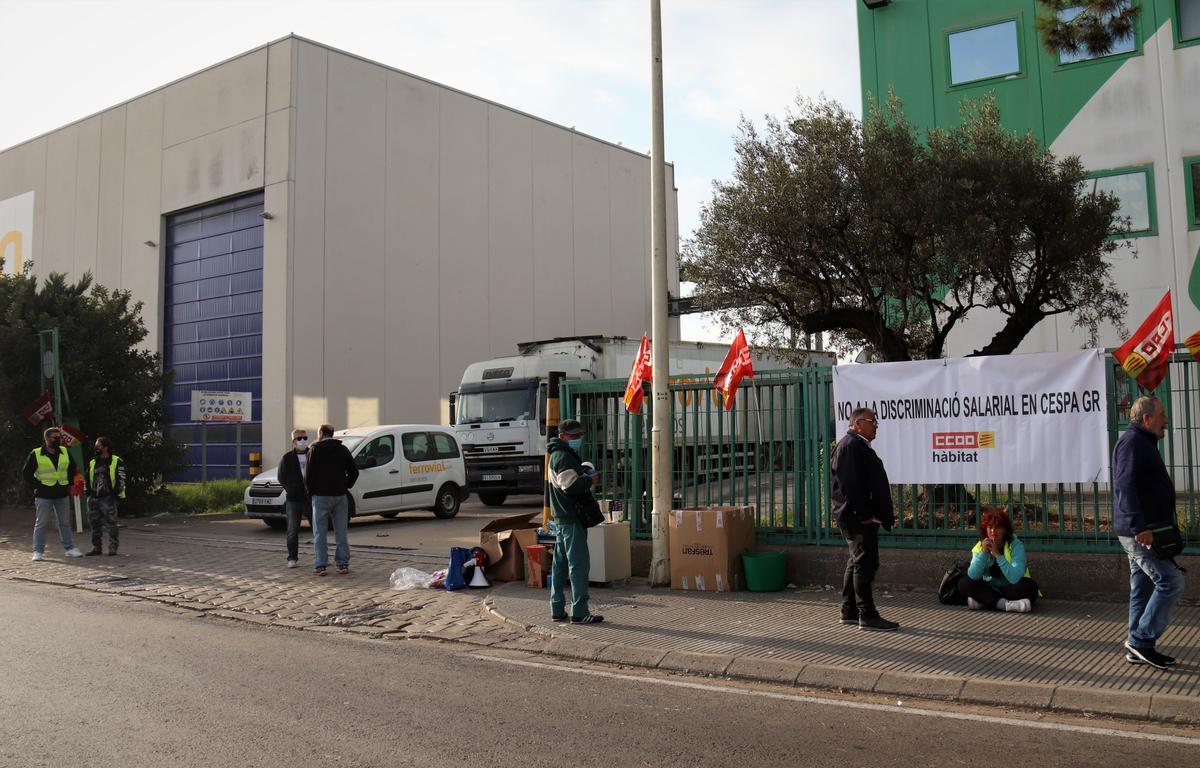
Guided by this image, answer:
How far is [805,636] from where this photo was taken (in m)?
7.38

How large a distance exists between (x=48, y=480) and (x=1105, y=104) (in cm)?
1820

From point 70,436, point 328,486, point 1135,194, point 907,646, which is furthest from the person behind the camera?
point 1135,194

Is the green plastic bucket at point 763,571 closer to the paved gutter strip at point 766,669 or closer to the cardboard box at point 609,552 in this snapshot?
the cardboard box at point 609,552

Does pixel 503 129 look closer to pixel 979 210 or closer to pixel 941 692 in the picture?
pixel 979 210

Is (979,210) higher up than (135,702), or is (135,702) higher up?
(979,210)

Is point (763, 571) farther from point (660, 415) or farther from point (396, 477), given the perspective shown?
point (396, 477)

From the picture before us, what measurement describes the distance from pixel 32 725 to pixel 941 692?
5.27 metres

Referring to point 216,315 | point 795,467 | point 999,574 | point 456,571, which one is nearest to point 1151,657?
point 999,574

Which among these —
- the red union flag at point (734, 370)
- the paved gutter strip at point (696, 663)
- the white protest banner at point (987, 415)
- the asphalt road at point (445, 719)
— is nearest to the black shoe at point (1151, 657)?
the asphalt road at point (445, 719)

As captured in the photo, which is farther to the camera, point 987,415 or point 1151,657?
point 987,415

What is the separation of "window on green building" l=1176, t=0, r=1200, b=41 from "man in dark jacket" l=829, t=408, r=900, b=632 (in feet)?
44.1

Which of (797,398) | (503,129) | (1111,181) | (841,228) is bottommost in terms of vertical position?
(797,398)

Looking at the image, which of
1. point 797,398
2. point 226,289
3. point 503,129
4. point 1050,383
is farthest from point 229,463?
point 1050,383

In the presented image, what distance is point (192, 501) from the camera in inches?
847
